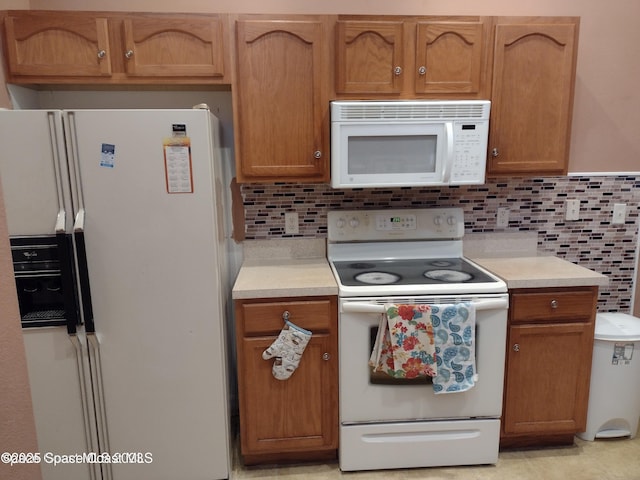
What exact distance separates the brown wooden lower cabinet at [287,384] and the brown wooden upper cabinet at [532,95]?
1.14m

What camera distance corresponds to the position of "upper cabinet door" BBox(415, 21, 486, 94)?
2.01 meters

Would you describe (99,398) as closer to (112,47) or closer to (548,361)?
(112,47)

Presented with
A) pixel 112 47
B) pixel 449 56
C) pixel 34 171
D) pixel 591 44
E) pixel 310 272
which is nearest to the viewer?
pixel 34 171

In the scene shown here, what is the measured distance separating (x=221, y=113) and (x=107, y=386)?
1.41 m

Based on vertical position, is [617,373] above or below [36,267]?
below

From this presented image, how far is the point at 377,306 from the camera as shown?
189cm

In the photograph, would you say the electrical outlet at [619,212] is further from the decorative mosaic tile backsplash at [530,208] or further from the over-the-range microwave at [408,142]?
the over-the-range microwave at [408,142]

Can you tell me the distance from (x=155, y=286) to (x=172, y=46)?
1056mm

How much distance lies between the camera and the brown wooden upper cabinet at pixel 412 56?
1.99 metres

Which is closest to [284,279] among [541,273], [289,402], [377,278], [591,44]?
[377,278]

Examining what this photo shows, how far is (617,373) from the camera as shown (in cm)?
217

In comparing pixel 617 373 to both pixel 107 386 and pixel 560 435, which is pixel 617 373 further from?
pixel 107 386

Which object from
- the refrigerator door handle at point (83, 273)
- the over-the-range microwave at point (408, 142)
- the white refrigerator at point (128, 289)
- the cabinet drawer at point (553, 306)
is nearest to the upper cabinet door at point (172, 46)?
the white refrigerator at point (128, 289)

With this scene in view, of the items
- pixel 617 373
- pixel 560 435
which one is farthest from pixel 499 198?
pixel 560 435
